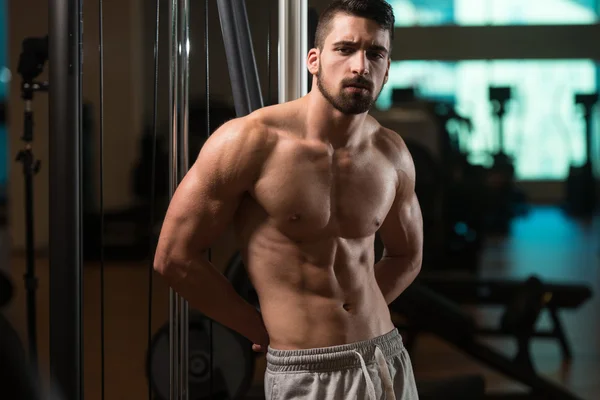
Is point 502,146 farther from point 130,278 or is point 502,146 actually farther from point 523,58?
point 130,278

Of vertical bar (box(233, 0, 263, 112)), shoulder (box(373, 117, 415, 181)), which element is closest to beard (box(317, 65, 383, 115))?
shoulder (box(373, 117, 415, 181))

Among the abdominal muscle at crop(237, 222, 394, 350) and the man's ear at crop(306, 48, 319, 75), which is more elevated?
the man's ear at crop(306, 48, 319, 75)

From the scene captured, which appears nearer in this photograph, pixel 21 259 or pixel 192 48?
pixel 192 48

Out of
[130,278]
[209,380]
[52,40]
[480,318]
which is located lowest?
[480,318]

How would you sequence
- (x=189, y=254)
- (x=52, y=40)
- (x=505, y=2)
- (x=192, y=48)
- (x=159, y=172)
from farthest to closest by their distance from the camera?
(x=505, y=2), (x=159, y=172), (x=192, y=48), (x=52, y=40), (x=189, y=254)

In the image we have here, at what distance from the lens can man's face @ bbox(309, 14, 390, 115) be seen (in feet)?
3.55

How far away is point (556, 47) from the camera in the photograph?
3375 millimetres

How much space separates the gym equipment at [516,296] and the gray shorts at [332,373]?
162 cm

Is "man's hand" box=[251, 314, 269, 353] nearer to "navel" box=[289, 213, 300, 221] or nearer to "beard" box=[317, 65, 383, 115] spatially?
"navel" box=[289, 213, 300, 221]

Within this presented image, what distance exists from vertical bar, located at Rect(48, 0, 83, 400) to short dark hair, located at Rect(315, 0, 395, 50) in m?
0.42

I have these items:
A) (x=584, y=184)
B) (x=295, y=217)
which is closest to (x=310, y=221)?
(x=295, y=217)

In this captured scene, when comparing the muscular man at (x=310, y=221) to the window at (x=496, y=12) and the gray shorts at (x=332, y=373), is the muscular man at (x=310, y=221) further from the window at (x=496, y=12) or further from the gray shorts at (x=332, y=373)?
the window at (x=496, y=12)

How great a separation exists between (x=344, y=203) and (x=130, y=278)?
69cm

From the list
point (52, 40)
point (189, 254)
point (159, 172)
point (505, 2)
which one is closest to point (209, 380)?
point (159, 172)
